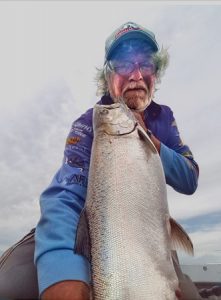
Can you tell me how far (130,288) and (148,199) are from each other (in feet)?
2.27

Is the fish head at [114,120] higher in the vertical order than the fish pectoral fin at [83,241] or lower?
higher

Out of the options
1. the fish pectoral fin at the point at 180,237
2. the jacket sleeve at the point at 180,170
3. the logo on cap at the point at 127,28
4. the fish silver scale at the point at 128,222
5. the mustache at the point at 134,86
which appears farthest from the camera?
the logo on cap at the point at 127,28

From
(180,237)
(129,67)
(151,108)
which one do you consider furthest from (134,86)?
(180,237)

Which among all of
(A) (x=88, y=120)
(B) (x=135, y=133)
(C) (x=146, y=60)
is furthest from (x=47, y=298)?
(C) (x=146, y=60)

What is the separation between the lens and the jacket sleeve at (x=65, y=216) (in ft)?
10.2

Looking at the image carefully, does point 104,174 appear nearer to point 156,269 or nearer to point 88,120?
point 156,269

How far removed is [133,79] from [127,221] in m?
2.12

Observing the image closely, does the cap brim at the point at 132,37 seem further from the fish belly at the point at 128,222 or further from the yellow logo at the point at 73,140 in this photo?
the fish belly at the point at 128,222

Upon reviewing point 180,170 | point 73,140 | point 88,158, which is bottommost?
point 180,170

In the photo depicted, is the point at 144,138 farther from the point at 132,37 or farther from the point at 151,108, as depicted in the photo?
the point at 132,37

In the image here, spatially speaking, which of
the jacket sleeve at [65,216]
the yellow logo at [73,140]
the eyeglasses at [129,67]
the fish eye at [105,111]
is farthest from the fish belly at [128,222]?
the eyeglasses at [129,67]

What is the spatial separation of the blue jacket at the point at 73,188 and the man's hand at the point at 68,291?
0.04 metres

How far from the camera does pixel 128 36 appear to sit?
4.75 meters

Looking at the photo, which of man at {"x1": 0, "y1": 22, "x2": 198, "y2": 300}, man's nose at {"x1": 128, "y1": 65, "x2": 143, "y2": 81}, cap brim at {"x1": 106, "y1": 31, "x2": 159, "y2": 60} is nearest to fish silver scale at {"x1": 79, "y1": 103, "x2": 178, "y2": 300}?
man at {"x1": 0, "y1": 22, "x2": 198, "y2": 300}
